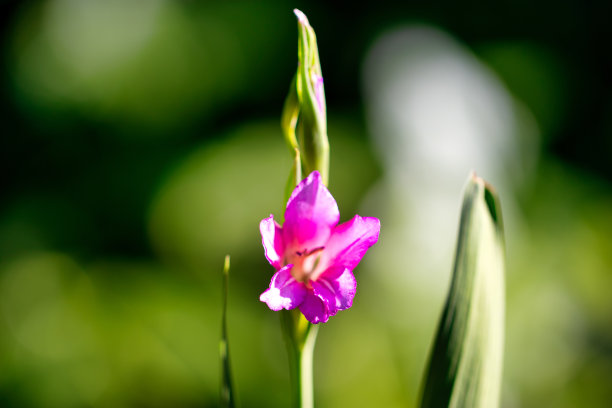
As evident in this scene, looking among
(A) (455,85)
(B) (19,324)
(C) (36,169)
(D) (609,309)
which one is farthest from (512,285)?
(C) (36,169)

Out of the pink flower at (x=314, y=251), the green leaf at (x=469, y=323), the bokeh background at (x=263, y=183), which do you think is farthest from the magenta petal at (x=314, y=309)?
the bokeh background at (x=263, y=183)

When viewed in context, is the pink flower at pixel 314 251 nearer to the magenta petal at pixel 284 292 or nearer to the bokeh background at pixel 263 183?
the magenta petal at pixel 284 292

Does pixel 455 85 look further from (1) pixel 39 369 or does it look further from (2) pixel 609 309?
(1) pixel 39 369

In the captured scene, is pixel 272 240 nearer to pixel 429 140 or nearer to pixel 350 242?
pixel 350 242

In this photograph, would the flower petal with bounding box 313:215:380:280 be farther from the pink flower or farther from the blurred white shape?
the blurred white shape

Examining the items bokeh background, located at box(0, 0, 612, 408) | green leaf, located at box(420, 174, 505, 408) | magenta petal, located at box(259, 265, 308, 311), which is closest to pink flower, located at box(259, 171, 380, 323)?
magenta petal, located at box(259, 265, 308, 311)

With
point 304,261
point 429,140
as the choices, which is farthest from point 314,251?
point 429,140
